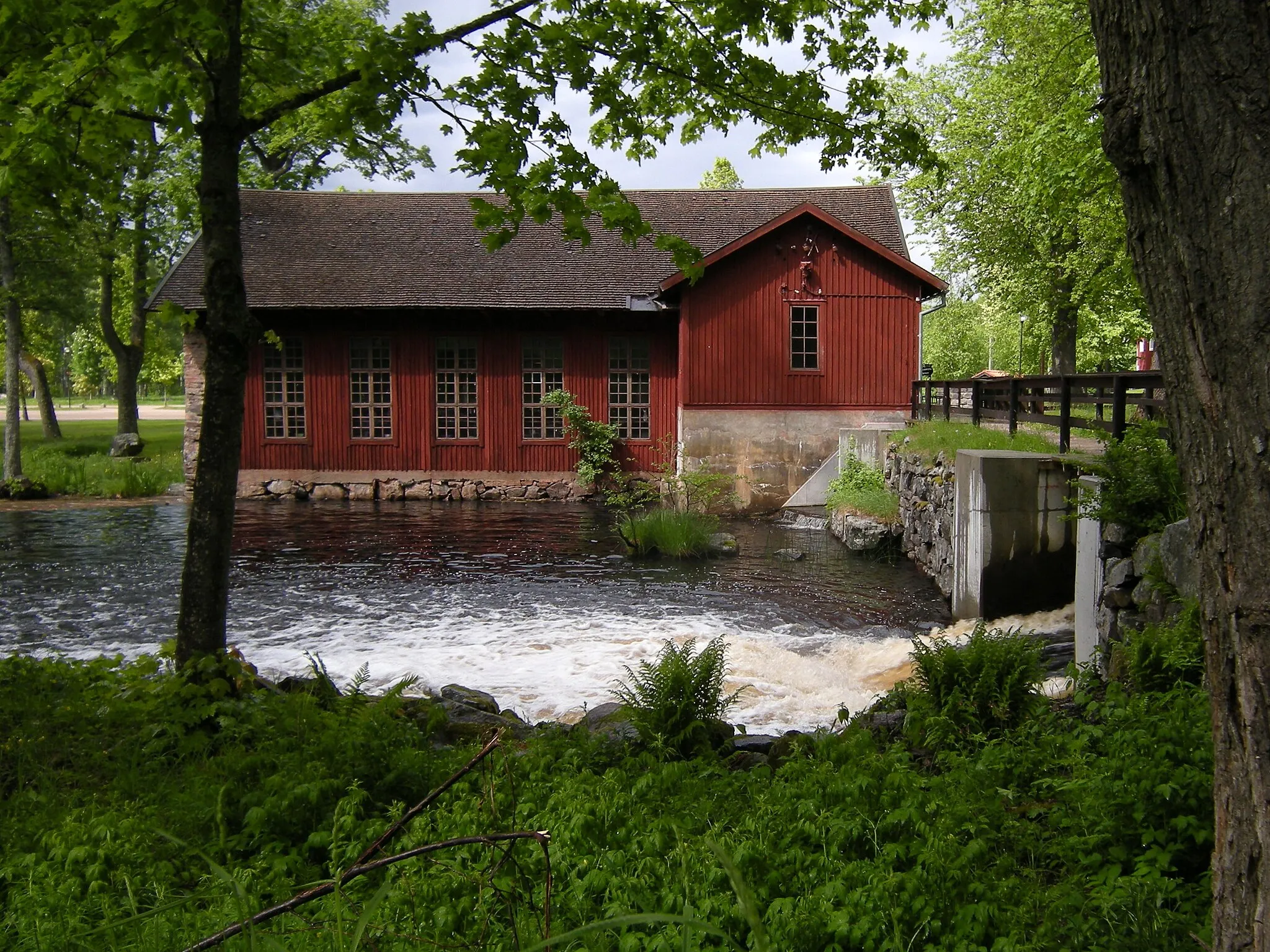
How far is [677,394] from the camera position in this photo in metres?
23.1

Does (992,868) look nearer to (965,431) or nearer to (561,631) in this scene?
(561,631)

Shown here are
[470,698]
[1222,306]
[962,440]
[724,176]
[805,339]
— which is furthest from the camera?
[724,176]

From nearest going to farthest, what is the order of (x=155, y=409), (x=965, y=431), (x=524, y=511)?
(x=965, y=431)
(x=524, y=511)
(x=155, y=409)

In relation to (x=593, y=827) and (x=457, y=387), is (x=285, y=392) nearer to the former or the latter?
(x=457, y=387)

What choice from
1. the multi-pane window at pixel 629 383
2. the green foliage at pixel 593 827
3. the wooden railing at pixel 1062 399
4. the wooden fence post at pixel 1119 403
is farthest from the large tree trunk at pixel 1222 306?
the multi-pane window at pixel 629 383

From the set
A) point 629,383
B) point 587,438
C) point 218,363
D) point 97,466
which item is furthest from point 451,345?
point 218,363

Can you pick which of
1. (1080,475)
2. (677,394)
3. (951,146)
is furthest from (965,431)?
(951,146)

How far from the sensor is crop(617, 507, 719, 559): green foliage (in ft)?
50.0

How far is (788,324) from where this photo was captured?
20938 millimetres

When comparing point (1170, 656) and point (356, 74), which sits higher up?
point (356, 74)

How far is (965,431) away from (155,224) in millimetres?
25973

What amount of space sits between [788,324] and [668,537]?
741cm

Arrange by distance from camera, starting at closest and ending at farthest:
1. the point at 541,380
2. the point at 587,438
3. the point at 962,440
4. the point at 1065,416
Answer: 1. the point at 1065,416
2. the point at 962,440
3. the point at 587,438
4. the point at 541,380

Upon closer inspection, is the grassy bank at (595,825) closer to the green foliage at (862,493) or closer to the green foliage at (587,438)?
the green foliage at (862,493)
